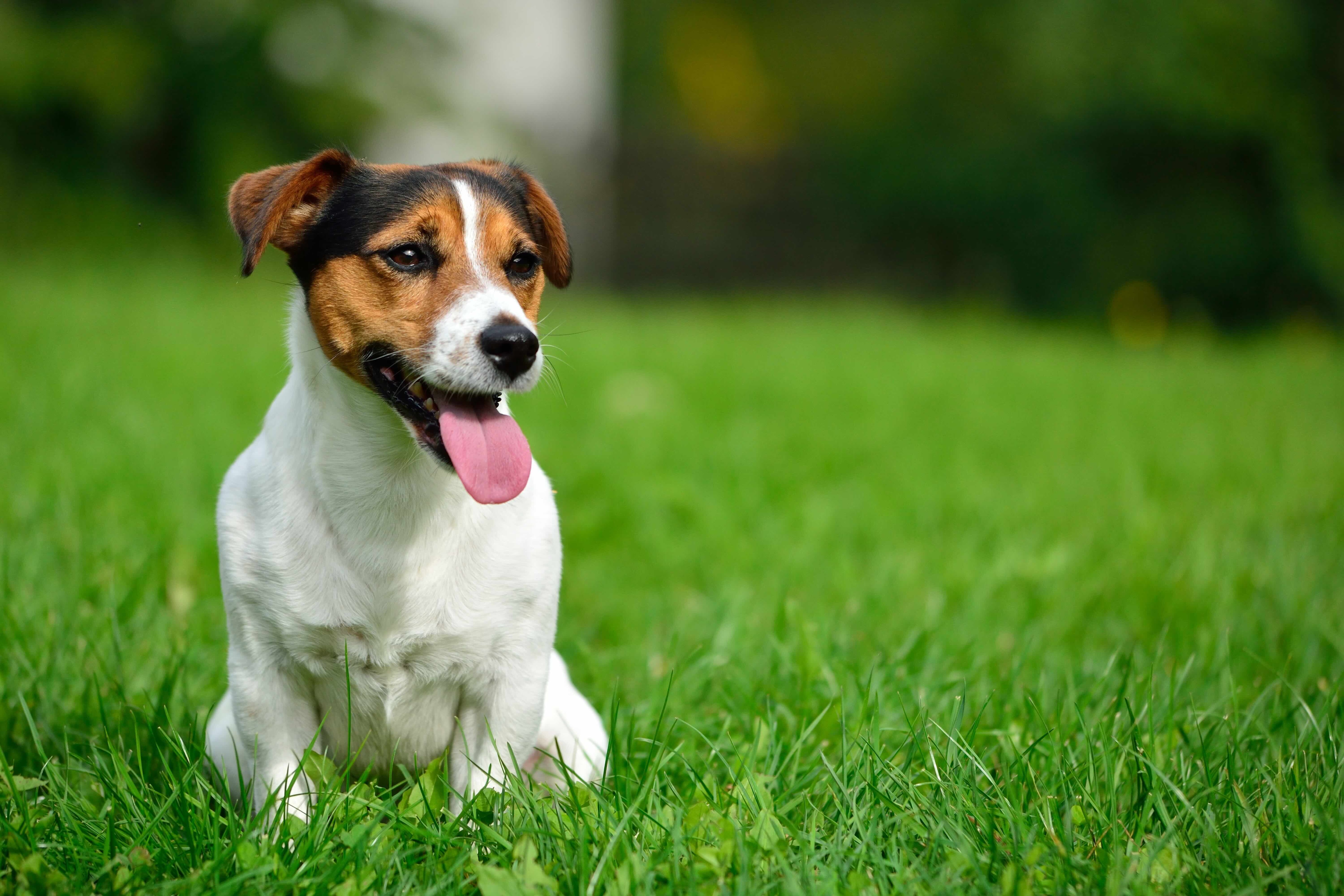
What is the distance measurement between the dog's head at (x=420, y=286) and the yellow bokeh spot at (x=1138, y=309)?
1080 cm

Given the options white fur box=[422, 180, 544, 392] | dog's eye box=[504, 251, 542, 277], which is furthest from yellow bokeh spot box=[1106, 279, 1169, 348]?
white fur box=[422, 180, 544, 392]

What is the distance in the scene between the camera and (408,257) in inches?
96.0

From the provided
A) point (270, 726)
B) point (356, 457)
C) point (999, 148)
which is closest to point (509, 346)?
point (356, 457)

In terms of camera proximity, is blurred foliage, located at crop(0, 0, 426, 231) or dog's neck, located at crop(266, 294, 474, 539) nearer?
dog's neck, located at crop(266, 294, 474, 539)

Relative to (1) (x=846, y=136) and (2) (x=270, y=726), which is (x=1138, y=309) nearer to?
(1) (x=846, y=136)

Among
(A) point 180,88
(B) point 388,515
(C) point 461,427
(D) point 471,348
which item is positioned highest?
(A) point 180,88

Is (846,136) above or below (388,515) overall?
above

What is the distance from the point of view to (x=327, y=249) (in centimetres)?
246

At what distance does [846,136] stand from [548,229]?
1504 cm

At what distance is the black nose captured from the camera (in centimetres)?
225

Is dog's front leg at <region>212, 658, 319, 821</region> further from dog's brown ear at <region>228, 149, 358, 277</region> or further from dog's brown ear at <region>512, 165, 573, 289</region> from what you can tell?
dog's brown ear at <region>512, 165, 573, 289</region>

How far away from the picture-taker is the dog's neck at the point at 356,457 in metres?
2.36

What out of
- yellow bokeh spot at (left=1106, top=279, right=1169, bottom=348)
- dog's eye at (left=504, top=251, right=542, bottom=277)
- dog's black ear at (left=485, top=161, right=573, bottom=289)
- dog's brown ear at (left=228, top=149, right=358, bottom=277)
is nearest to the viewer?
dog's brown ear at (left=228, top=149, right=358, bottom=277)

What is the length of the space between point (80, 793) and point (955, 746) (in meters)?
1.84
